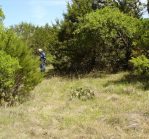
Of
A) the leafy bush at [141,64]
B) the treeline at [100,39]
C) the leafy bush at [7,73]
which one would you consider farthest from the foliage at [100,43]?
the leafy bush at [7,73]

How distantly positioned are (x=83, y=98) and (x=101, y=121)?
11.1ft

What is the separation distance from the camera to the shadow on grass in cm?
1764

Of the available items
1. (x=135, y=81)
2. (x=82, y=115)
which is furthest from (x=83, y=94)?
(x=135, y=81)

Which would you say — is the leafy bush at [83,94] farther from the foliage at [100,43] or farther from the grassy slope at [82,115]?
the foliage at [100,43]

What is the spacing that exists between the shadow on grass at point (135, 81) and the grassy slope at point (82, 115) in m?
0.08

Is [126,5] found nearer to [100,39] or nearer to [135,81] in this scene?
[100,39]

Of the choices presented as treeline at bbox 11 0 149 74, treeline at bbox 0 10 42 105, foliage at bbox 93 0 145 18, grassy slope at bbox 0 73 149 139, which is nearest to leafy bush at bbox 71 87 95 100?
grassy slope at bbox 0 73 149 139

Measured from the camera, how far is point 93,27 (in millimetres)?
21469

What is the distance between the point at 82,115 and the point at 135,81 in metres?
6.21

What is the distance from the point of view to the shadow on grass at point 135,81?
1764 cm

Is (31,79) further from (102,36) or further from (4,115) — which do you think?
(102,36)

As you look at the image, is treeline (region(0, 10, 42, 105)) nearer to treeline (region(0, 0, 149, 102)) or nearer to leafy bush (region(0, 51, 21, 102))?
leafy bush (region(0, 51, 21, 102))

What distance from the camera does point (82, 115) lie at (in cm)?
1316

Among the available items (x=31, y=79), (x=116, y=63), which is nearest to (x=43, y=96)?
(x=31, y=79)
